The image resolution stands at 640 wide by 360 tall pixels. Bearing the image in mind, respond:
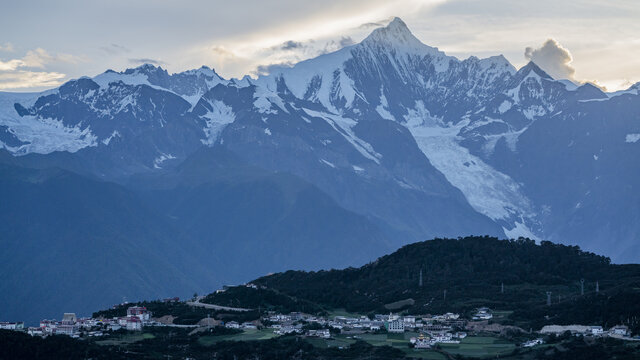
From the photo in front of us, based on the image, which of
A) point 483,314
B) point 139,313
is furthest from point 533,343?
point 139,313

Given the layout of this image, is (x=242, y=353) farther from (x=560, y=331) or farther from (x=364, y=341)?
(x=560, y=331)

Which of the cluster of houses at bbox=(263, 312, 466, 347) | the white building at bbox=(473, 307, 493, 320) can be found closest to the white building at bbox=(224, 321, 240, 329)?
the cluster of houses at bbox=(263, 312, 466, 347)

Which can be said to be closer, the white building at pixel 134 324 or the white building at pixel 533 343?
the white building at pixel 533 343

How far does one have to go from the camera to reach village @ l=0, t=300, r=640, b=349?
174500 mm

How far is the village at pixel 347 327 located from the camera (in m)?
174

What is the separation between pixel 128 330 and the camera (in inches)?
7239

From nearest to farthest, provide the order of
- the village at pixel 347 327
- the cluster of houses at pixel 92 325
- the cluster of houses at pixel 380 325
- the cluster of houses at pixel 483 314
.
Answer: the village at pixel 347 327 < the cluster of houses at pixel 380 325 < the cluster of houses at pixel 92 325 < the cluster of houses at pixel 483 314

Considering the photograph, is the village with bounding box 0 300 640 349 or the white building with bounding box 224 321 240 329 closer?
the village with bounding box 0 300 640 349

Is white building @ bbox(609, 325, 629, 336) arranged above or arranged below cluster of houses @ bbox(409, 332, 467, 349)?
above

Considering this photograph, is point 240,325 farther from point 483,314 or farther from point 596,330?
point 596,330

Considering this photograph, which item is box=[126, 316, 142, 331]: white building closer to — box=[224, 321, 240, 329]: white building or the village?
the village

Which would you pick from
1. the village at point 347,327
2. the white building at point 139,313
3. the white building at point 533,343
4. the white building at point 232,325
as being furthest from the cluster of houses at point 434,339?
the white building at point 139,313

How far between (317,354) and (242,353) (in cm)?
795

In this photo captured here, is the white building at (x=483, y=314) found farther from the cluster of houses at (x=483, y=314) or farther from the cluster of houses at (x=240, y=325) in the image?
the cluster of houses at (x=240, y=325)
